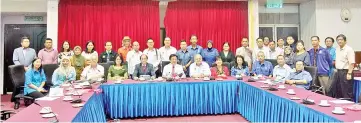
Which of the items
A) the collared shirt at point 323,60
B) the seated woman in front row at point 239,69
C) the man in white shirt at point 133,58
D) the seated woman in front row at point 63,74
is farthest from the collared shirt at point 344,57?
the seated woman in front row at point 63,74

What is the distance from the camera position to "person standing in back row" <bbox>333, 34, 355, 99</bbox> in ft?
14.7

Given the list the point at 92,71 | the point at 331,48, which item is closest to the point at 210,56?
the point at 331,48

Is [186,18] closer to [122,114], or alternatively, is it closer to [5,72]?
[122,114]

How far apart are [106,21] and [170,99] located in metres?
3.39

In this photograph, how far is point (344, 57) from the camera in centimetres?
459

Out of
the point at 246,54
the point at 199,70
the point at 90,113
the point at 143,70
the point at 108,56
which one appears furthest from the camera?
the point at 246,54

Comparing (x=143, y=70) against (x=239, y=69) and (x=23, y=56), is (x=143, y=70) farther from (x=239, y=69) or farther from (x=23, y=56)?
(x=23, y=56)

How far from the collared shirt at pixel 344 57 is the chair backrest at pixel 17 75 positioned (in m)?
4.71

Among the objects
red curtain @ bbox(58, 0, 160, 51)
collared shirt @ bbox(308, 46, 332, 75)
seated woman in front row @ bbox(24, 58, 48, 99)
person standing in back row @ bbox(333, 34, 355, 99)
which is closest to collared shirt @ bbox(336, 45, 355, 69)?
person standing in back row @ bbox(333, 34, 355, 99)

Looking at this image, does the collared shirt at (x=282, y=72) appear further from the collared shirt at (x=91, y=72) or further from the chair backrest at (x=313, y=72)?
the collared shirt at (x=91, y=72)

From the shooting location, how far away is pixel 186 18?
24.0 feet

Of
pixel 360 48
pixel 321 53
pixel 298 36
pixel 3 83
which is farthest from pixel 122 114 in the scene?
pixel 360 48

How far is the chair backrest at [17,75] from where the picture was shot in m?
4.46

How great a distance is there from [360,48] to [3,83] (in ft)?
27.6
